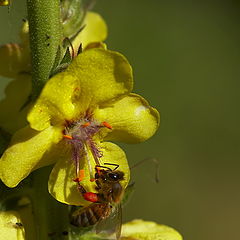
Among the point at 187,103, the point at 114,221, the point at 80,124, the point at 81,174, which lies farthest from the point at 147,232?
the point at 187,103

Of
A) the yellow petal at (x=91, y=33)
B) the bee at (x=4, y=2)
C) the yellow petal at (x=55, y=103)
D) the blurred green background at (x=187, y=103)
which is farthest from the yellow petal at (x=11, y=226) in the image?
the blurred green background at (x=187, y=103)

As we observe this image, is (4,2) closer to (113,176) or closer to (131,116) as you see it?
(131,116)

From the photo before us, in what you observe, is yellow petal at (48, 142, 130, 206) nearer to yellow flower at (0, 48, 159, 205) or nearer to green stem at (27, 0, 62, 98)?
yellow flower at (0, 48, 159, 205)

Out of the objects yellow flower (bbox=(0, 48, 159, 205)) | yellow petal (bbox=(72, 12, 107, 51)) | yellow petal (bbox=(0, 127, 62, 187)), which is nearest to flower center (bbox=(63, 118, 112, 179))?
yellow flower (bbox=(0, 48, 159, 205))

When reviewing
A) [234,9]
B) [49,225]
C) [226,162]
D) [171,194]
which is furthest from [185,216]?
[49,225]

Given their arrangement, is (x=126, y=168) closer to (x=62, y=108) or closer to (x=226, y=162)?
(x=62, y=108)

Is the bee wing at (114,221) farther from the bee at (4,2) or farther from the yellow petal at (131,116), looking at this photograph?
the bee at (4,2)
